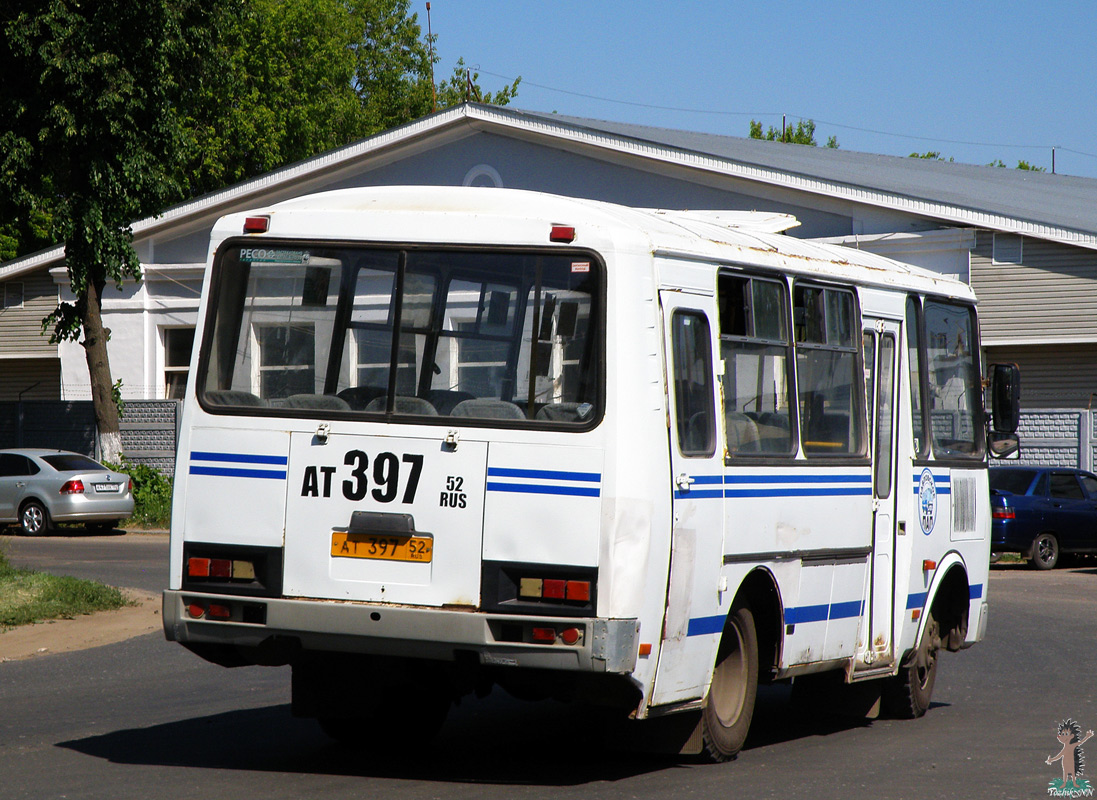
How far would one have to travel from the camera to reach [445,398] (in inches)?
302

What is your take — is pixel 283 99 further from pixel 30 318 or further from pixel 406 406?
pixel 406 406

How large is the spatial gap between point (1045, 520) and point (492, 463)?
1818cm

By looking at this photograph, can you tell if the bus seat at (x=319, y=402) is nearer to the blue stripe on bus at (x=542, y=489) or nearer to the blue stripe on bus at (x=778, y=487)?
the blue stripe on bus at (x=542, y=489)

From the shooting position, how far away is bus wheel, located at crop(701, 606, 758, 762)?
8.37 metres

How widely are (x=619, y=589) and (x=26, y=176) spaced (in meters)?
24.8

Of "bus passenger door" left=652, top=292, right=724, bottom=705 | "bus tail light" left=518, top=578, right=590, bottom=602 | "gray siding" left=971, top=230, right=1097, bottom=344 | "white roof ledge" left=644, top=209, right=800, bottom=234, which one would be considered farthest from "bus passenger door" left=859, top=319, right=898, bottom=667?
"gray siding" left=971, top=230, right=1097, bottom=344

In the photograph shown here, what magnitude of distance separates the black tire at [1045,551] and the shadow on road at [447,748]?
1438 cm

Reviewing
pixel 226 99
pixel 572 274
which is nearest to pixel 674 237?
pixel 572 274

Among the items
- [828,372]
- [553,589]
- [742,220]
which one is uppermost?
[742,220]

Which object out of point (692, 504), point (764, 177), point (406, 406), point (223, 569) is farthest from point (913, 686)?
point (764, 177)

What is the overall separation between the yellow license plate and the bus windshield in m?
0.63

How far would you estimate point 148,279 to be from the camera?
35.4 metres

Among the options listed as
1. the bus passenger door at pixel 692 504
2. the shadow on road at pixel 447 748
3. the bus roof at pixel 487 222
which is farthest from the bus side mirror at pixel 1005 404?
the bus passenger door at pixel 692 504

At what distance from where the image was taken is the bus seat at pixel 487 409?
24.7 ft
